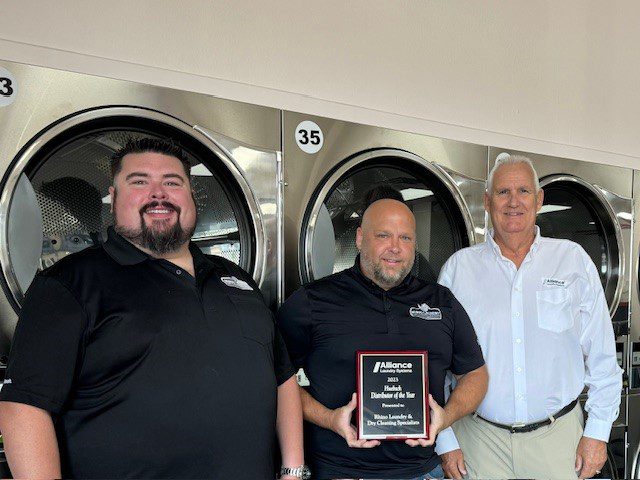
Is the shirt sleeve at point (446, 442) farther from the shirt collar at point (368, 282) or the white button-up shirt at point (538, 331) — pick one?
the shirt collar at point (368, 282)

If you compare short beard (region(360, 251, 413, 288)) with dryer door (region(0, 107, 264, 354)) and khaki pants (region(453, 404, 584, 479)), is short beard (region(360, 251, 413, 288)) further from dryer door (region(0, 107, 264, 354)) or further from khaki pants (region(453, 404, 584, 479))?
khaki pants (region(453, 404, 584, 479))

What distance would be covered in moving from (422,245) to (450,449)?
0.85 metres

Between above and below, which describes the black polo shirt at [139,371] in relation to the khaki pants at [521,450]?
above

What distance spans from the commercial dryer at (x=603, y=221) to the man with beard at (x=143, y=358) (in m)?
1.90

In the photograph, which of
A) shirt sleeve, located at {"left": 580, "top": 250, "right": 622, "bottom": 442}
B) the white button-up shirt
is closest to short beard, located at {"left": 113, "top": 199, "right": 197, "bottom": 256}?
the white button-up shirt

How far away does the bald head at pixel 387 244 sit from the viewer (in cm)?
223

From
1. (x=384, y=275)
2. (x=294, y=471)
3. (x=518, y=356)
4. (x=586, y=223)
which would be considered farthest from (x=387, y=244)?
(x=586, y=223)

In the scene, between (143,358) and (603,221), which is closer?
(143,358)

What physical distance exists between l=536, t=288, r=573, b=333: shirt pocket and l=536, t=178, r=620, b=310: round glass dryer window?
80cm

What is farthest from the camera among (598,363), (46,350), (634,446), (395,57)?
(634,446)

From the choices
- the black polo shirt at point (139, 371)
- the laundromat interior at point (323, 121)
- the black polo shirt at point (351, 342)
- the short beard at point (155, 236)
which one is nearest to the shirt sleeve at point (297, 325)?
the black polo shirt at point (351, 342)

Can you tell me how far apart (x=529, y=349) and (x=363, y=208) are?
2.62 feet

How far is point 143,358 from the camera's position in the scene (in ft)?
5.41

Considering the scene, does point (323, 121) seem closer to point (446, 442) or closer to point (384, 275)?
point (384, 275)
